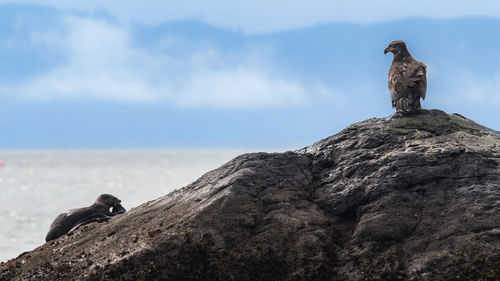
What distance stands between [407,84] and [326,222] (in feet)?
17.7

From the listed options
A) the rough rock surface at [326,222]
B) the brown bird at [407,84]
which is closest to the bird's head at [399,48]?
the brown bird at [407,84]

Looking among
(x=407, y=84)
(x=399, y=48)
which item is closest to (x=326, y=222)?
(x=407, y=84)

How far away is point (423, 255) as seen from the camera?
11.5m

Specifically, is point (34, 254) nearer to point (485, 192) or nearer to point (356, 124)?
point (356, 124)

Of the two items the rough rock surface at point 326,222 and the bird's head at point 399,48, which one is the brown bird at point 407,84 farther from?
the rough rock surface at point 326,222

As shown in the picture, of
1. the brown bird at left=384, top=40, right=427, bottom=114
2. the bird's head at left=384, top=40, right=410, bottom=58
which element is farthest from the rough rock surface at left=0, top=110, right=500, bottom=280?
the bird's head at left=384, top=40, right=410, bottom=58

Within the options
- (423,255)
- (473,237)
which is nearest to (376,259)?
(423,255)

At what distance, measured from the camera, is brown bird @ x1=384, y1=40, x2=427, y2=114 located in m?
15.6

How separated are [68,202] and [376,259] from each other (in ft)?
198

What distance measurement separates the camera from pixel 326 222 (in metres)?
12.8

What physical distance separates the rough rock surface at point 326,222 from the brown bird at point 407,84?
0.93 meters

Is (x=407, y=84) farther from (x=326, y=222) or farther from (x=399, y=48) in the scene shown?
(x=326, y=222)

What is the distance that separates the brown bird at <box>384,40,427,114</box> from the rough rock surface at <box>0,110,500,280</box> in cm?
93

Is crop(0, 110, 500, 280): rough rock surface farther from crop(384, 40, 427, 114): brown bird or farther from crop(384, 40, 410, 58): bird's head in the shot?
crop(384, 40, 410, 58): bird's head
